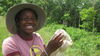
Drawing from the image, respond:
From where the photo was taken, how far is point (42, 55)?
5.67 ft

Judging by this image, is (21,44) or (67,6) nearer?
(21,44)

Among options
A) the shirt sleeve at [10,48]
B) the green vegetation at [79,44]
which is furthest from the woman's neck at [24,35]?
the green vegetation at [79,44]

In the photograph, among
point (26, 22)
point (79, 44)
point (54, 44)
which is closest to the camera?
point (54, 44)

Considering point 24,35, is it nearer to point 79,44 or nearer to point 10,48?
point 10,48

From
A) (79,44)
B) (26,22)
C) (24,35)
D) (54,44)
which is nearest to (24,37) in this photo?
(24,35)

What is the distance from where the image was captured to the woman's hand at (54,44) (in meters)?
1.71

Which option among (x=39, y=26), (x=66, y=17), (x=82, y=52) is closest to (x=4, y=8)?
(x=66, y=17)

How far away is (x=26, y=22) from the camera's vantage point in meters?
1.83

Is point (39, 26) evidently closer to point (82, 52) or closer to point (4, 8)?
point (82, 52)

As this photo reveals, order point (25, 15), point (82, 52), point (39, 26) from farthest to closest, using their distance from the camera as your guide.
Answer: point (82, 52) < point (39, 26) < point (25, 15)

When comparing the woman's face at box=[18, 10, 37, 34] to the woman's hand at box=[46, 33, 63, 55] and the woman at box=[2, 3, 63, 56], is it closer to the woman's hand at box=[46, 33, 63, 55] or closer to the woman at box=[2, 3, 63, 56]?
the woman at box=[2, 3, 63, 56]

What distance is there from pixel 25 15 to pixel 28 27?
100mm

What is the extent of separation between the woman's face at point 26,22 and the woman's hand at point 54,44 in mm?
224

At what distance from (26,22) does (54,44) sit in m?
0.30
